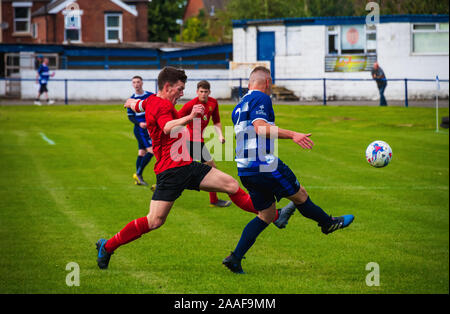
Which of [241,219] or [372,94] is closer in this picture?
[241,219]

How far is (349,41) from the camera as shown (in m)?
40.8

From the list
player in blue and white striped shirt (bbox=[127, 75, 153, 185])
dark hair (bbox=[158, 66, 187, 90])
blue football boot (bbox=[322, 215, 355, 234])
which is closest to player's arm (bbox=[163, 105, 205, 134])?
dark hair (bbox=[158, 66, 187, 90])

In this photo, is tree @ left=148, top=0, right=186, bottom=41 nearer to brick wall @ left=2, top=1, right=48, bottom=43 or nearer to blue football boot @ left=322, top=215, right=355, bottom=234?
brick wall @ left=2, top=1, right=48, bottom=43

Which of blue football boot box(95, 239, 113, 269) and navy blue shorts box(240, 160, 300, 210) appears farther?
blue football boot box(95, 239, 113, 269)

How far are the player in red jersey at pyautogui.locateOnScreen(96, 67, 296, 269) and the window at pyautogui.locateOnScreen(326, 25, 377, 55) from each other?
33.8 meters

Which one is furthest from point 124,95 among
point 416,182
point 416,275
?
point 416,275

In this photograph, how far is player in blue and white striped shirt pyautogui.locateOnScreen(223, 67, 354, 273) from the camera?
703 centimetres

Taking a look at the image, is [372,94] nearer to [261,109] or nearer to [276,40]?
[276,40]

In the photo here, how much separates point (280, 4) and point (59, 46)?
23097mm

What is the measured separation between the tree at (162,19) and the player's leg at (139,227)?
65.5 metres

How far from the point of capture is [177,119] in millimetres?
7105

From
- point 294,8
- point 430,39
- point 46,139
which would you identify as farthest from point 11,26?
point 46,139

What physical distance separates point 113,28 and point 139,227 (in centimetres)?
5273
